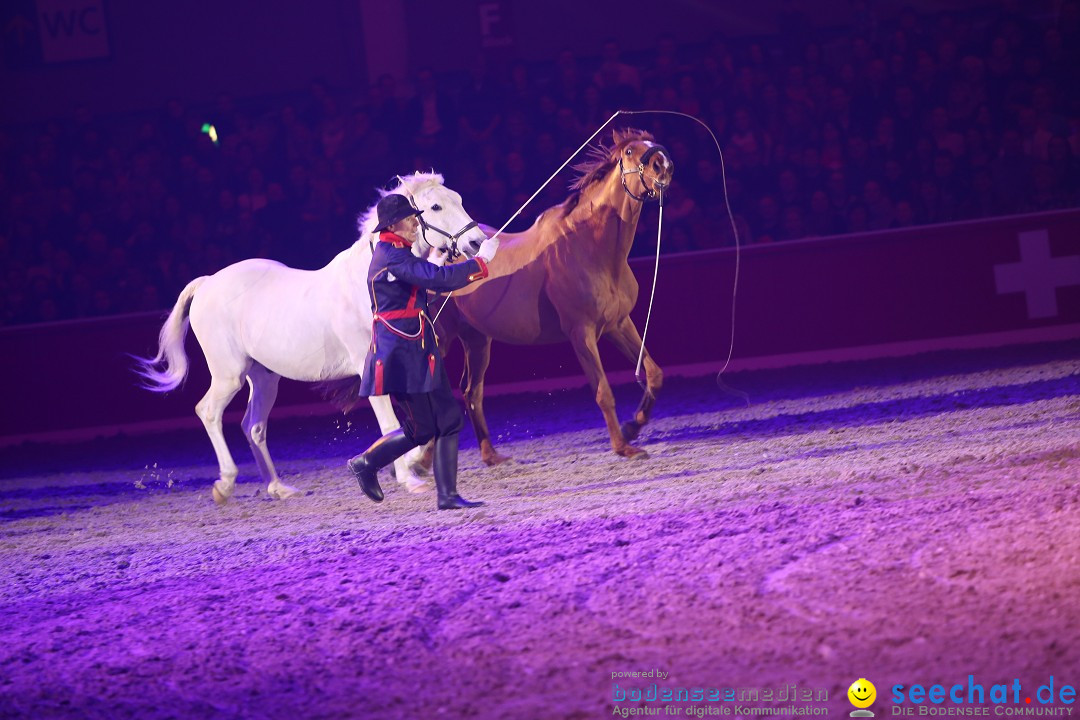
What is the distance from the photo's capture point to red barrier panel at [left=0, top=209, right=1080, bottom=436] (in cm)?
1148

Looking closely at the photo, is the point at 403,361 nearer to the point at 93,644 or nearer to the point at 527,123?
the point at 93,644

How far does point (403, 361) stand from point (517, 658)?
2.48m

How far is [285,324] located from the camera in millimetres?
7562

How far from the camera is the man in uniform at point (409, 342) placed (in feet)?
19.7

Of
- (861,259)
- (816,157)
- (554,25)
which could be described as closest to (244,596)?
(861,259)

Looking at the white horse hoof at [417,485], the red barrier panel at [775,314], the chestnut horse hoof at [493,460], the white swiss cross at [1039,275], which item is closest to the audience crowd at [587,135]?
the red barrier panel at [775,314]

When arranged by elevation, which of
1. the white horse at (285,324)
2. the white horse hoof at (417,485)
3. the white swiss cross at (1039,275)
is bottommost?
the white horse hoof at (417,485)

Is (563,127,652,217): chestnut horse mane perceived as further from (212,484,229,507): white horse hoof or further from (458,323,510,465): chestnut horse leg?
(212,484,229,507): white horse hoof

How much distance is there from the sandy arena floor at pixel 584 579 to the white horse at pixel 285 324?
543 mm

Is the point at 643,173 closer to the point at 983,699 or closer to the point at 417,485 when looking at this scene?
the point at 417,485

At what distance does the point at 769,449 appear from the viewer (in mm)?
7488

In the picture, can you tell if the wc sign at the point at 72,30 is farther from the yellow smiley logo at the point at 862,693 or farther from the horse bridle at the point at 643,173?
the yellow smiley logo at the point at 862,693

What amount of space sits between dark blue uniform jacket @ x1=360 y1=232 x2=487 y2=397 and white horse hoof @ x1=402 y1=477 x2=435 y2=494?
1.20m

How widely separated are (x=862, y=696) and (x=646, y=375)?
4732 mm
